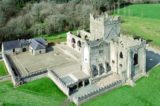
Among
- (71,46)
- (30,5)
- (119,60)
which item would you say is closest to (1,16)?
(30,5)

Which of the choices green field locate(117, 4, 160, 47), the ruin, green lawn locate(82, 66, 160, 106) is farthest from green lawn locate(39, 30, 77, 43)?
green lawn locate(82, 66, 160, 106)

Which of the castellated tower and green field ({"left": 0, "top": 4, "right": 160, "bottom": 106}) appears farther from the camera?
the castellated tower

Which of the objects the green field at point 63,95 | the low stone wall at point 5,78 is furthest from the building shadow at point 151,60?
the low stone wall at point 5,78

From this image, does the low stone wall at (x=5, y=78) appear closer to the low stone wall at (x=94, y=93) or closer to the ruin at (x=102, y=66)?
the ruin at (x=102, y=66)

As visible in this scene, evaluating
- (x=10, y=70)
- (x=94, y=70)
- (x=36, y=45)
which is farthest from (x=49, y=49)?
(x=94, y=70)

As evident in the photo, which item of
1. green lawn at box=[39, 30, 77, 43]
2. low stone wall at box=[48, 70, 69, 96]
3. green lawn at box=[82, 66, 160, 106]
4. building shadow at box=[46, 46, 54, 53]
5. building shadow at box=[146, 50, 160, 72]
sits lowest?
green lawn at box=[82, 66, 160, 106]

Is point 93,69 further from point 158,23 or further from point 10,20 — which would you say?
point 158,23

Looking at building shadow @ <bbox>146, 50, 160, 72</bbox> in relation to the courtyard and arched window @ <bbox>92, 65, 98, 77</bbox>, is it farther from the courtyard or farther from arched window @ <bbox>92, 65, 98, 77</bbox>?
the courtyard
